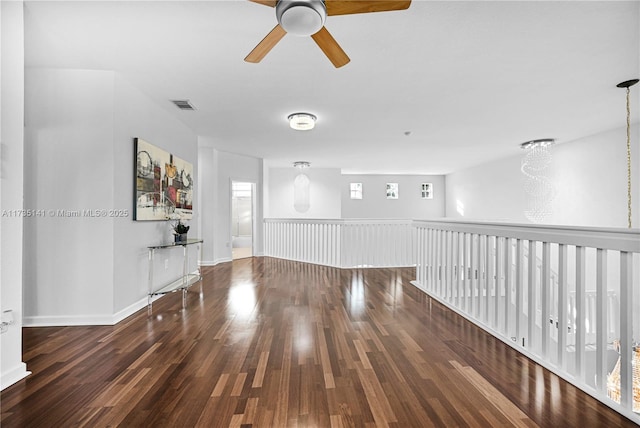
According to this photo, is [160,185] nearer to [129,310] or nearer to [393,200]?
[129,310]

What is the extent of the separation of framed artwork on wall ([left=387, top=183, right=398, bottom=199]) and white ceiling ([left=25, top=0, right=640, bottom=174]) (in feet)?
20.4

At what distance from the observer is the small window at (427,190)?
11.3m

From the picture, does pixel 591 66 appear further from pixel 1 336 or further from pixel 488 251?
pixel 1 336

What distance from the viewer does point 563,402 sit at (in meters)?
1.71

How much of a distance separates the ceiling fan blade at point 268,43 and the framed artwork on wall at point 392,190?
9.50 m

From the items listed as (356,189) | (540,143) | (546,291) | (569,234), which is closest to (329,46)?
(569,234)

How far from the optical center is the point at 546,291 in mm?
2129

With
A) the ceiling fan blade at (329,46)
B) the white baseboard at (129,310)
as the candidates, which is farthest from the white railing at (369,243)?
the ceiling fan blade at (329,46)

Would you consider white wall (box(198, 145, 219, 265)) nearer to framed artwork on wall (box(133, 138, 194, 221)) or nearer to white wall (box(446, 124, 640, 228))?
framed artwork on wall (box(133, 138, 194, 221))

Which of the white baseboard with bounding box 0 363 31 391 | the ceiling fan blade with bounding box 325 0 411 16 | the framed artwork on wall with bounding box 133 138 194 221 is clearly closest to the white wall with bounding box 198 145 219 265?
the framed artwork on wall with bounding box 133 138 194 221

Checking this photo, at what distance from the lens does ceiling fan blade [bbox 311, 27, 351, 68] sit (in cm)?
197

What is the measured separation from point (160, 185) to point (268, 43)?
2.66m

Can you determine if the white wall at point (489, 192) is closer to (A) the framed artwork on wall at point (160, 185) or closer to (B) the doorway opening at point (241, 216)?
(B) the doorway opening at point (241, 216)

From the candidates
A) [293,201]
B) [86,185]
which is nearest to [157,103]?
[86,185]
